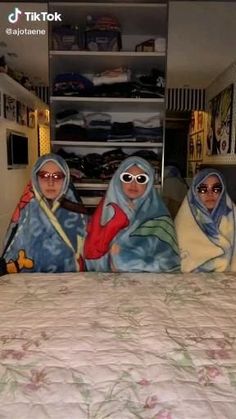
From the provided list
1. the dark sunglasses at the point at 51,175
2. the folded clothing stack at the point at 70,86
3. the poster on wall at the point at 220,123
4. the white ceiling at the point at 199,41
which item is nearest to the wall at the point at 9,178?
the folded clothing stack at the point at 70,86

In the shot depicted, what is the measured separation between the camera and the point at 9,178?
193cm

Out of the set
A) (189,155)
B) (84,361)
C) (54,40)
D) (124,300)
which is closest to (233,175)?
(189,155)

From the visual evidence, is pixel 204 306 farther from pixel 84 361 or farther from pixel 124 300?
pixel 84 361

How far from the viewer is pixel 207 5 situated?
70.4 inches

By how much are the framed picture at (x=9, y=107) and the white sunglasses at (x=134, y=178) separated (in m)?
0.84

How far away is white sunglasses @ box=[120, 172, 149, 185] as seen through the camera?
1514 mm

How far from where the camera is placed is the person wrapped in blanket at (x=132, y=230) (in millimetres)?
1403

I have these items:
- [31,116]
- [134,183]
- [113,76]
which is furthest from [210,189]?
[31,116]

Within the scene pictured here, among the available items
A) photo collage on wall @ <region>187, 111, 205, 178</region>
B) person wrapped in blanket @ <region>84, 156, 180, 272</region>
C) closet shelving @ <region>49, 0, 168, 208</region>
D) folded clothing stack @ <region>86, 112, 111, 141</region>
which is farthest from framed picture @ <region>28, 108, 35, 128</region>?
photo collage on wall @ <region>187, 111, 205, 178</region>

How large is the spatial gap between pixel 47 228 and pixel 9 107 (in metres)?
0.87

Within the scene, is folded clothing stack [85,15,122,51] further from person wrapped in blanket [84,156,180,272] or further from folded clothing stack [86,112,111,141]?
person wrapped in blanket [84,156,180,272]

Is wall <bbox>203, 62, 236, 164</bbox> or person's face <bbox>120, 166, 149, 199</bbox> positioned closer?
person's face <bbox>120, 166, 149, 199</bbox>

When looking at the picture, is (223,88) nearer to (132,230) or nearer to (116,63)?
(116,63)

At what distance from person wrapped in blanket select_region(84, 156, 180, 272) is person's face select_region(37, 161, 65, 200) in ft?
0.65
